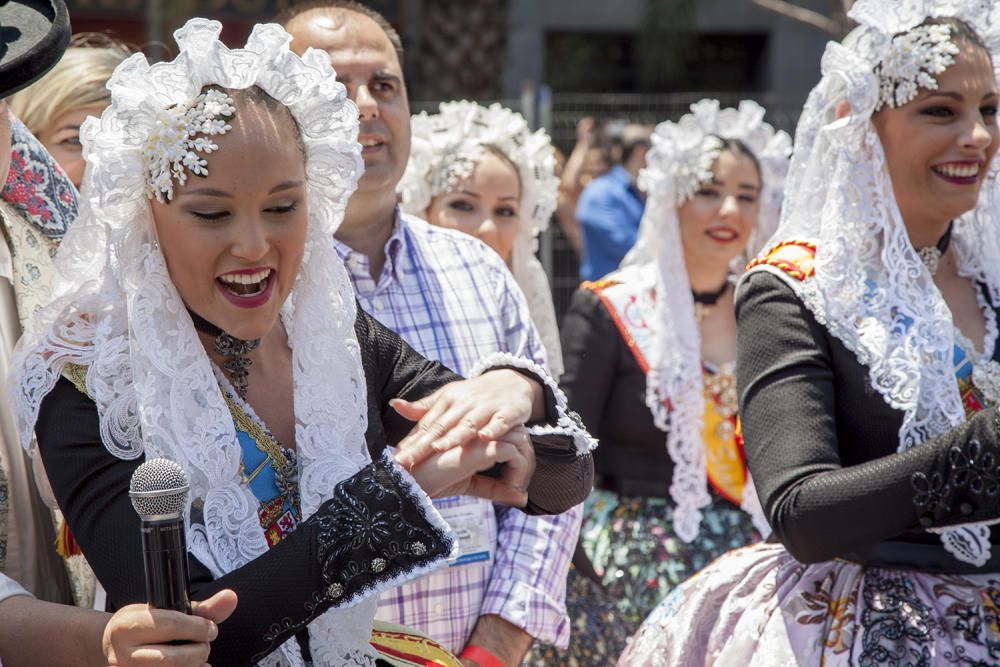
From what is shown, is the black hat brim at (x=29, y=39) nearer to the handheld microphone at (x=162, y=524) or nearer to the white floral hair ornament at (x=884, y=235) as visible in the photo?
the handheld microphone at (x=162, y=524)

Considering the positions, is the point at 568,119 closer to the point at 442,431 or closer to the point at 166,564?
the point at 442,431

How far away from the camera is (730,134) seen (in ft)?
17.3

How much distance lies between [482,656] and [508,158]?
2.28 metres

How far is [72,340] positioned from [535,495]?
0.97m

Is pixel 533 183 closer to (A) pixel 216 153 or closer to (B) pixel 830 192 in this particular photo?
(B) pixel 830 192

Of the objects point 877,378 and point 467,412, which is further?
point 877,378

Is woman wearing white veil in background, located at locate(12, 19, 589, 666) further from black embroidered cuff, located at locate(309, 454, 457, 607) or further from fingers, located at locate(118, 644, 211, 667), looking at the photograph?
fingers, located at locate(118, 644, 211, 667)

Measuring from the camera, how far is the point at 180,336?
2.35 m

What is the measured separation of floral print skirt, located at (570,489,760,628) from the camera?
432 centimetres

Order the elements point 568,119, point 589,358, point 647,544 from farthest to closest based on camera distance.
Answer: point 568,119 < point 589,358 < point 647,544

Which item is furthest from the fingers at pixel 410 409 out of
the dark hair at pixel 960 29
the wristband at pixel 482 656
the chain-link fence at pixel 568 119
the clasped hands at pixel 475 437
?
the chain-link fence at pixel 568 119

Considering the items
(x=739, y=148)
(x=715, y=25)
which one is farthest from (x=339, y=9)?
(x=715, y=25)

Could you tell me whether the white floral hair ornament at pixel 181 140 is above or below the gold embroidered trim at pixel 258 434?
above

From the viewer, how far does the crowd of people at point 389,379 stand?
225 centimetres
